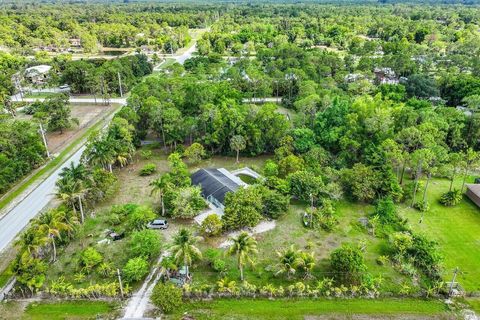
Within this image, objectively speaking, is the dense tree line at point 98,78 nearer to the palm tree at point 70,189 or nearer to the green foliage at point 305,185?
the palm tree at point 70,189

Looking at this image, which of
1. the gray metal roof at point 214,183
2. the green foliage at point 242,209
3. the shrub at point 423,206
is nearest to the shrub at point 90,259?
the green foliage at point 242,209

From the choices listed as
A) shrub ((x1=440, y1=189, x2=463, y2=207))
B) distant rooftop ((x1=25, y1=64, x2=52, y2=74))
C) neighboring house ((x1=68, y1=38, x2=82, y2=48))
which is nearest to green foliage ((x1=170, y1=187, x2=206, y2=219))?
shrub ((x1=440, y1=189, x2=463, y2=207))

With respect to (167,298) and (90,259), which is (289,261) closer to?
(167,298)

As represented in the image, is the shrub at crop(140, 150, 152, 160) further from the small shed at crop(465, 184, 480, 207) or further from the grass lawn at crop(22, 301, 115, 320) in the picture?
the small shed at crop(465, 184, 480, 207)

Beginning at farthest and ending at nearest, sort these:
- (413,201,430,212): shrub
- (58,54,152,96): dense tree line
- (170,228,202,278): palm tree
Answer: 1. (58,54,152,96): dense tree line
2. (413,201,430,212): shrub
3. (170,228,202,278): palm tree

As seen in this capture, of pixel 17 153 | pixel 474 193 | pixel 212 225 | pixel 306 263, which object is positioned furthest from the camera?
pixel 17 153

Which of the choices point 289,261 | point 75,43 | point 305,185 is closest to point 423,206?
point 305,185
